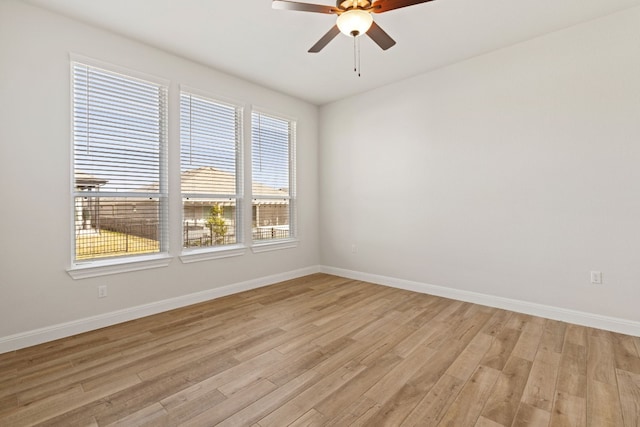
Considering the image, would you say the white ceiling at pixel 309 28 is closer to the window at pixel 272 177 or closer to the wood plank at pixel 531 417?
the window at pixel 272 177

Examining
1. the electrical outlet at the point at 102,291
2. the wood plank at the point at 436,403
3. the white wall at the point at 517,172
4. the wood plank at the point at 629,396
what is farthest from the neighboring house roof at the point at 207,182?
the wood plank at the point at 629,396

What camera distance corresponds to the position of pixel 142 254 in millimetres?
3383

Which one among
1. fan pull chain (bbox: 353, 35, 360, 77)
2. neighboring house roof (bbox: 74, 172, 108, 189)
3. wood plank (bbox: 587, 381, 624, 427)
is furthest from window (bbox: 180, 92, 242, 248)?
wood plank (bbox: 587, 381, 624, 427)

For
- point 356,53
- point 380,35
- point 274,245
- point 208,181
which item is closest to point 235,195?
point 208,181

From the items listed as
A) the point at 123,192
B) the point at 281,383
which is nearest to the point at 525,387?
the point at 281,383

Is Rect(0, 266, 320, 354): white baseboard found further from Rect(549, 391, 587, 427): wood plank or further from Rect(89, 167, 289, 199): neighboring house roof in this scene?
Rect(549, 391, 587, 427): wood plank

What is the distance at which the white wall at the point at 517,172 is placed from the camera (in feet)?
9.30

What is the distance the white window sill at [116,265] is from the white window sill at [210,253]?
0.67ft

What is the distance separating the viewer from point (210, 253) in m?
3.86

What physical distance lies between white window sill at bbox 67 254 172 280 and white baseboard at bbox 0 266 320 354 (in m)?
0.42

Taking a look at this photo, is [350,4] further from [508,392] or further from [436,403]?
[508,392]

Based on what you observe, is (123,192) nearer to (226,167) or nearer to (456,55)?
(226,167)

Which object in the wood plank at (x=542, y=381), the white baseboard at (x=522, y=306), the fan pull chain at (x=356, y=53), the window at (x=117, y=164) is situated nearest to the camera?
the wood plank at (x=542, y=381)

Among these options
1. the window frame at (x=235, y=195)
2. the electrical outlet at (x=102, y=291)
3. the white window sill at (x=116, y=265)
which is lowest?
the electrical outlet at (x=102, y=291)
